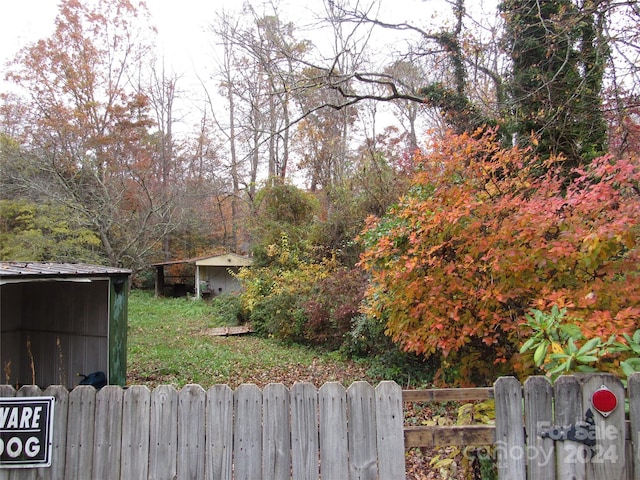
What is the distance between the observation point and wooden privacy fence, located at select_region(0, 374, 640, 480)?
2.31 m

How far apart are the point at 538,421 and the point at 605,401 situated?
1.22 feet

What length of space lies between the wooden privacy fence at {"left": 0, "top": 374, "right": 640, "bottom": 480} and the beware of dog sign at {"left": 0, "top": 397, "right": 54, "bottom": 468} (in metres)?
0.05

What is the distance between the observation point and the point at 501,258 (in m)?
3.83

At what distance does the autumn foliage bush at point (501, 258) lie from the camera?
10.5 ft

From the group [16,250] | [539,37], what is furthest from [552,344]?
[16,250]

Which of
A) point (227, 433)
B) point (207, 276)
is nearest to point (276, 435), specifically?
point (227, 433)

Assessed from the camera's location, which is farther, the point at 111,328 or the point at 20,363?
the point at 20,363

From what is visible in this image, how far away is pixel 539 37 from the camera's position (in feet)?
27.0

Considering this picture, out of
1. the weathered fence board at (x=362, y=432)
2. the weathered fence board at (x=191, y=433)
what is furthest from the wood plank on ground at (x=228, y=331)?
the weathered fence board at (x=362, y=432)

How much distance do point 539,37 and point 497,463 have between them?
28.3ft

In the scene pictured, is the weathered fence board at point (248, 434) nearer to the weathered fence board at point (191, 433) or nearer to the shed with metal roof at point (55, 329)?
the weathered fence board at point (191, 433)

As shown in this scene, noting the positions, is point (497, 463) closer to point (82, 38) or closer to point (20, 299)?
point (20, 299)

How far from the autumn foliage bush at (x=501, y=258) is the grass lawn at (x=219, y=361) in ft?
8.59

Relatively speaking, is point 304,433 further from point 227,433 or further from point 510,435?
point 510,435
